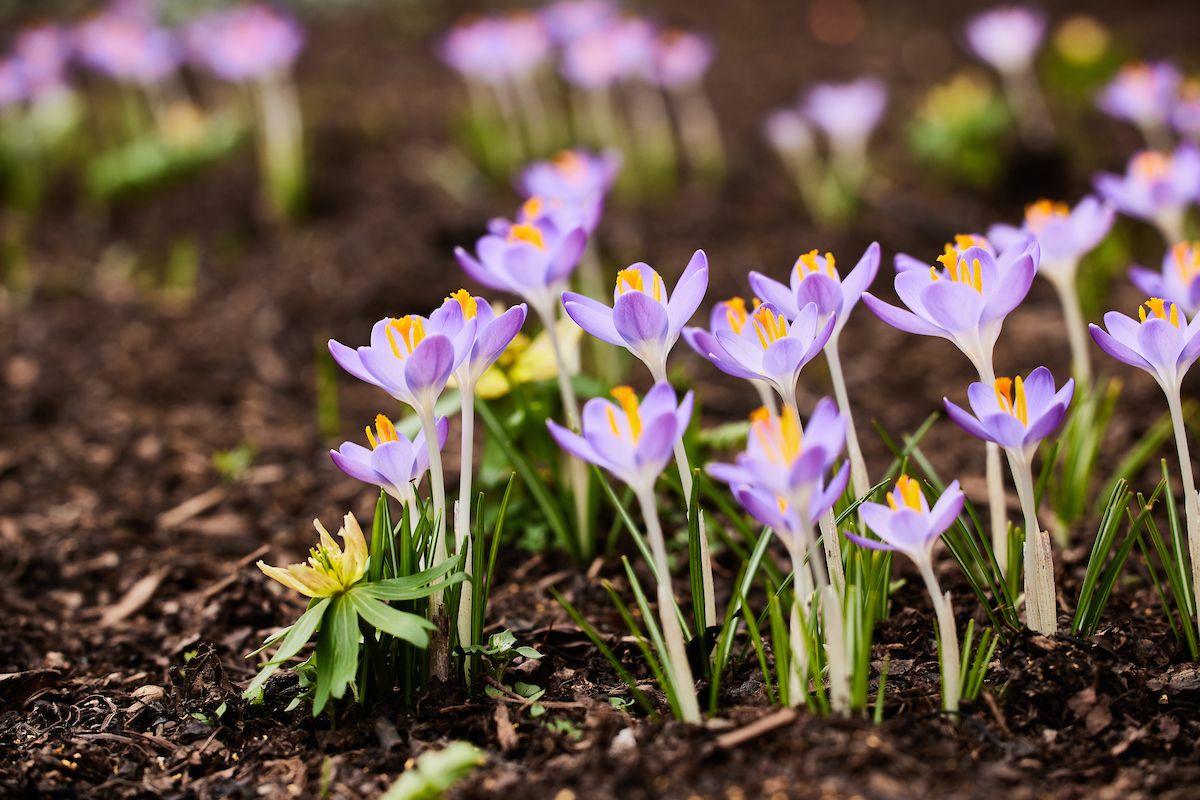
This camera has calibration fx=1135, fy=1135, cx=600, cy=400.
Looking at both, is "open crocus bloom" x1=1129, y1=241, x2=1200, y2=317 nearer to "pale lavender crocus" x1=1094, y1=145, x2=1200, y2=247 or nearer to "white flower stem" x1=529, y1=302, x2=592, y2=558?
"pale lavender crocus" x1=1094, y1=145, x2=1200, y2=247

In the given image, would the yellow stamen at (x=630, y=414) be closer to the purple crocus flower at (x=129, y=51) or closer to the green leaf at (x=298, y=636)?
the green leaf at (x=298, y=636)

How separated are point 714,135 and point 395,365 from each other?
3.80 metres

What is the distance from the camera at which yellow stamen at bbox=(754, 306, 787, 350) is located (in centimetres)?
142

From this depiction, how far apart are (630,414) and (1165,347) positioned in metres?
0.71

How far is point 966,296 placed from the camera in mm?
1423

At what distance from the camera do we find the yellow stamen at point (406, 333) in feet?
4.66

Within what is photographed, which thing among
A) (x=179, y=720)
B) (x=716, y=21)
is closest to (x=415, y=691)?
(x=179, y=720)

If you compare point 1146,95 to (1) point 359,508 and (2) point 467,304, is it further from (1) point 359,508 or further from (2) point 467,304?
(2) point 467,304

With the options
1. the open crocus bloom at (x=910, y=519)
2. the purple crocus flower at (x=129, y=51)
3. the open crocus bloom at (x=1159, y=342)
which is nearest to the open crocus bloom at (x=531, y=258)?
the open crocus bloom at (x=910, y=519)

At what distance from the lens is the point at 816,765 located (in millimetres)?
1279

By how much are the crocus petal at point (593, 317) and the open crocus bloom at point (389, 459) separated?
0.23 meters

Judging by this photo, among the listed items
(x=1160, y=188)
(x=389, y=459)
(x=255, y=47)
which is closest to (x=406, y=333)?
(x=389, y=459)

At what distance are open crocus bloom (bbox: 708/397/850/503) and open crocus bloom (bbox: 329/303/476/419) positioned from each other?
387 millimetres

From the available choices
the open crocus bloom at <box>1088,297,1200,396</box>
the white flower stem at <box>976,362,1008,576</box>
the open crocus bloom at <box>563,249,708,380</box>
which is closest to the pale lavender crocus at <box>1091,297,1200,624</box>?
the open crocus bloom at <box>1088,297,1200,396</box>
